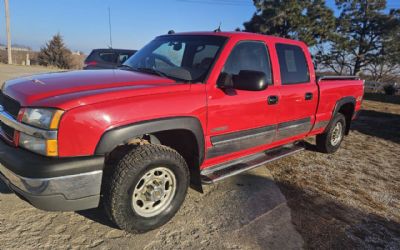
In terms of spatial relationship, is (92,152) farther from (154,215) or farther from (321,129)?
(321,129)

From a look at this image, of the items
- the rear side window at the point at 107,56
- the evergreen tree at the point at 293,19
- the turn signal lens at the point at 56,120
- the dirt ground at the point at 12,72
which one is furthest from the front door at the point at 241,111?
the evergreen tree at the point at 293,19

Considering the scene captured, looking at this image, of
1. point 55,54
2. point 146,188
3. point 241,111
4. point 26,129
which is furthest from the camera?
point 55,54

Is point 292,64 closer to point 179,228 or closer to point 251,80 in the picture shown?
point 251,80

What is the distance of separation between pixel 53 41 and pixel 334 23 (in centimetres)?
2838

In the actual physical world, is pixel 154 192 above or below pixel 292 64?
below

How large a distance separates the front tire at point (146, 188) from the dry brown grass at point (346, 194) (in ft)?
4.27

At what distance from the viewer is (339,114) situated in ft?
19.1

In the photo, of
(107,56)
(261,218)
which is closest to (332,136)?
(261,218)

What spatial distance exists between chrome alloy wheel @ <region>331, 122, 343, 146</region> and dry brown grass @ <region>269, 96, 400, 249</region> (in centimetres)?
22

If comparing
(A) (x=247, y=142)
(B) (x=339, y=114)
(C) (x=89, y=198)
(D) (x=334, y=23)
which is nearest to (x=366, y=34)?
(D) (x=334, y=23)

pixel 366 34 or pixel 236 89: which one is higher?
pixel 366 34

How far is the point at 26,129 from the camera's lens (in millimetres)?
2539

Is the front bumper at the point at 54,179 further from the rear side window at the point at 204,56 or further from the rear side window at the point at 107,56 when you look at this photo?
the rear side window at the point at 107,56

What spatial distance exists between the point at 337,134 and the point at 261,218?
3.32 m
